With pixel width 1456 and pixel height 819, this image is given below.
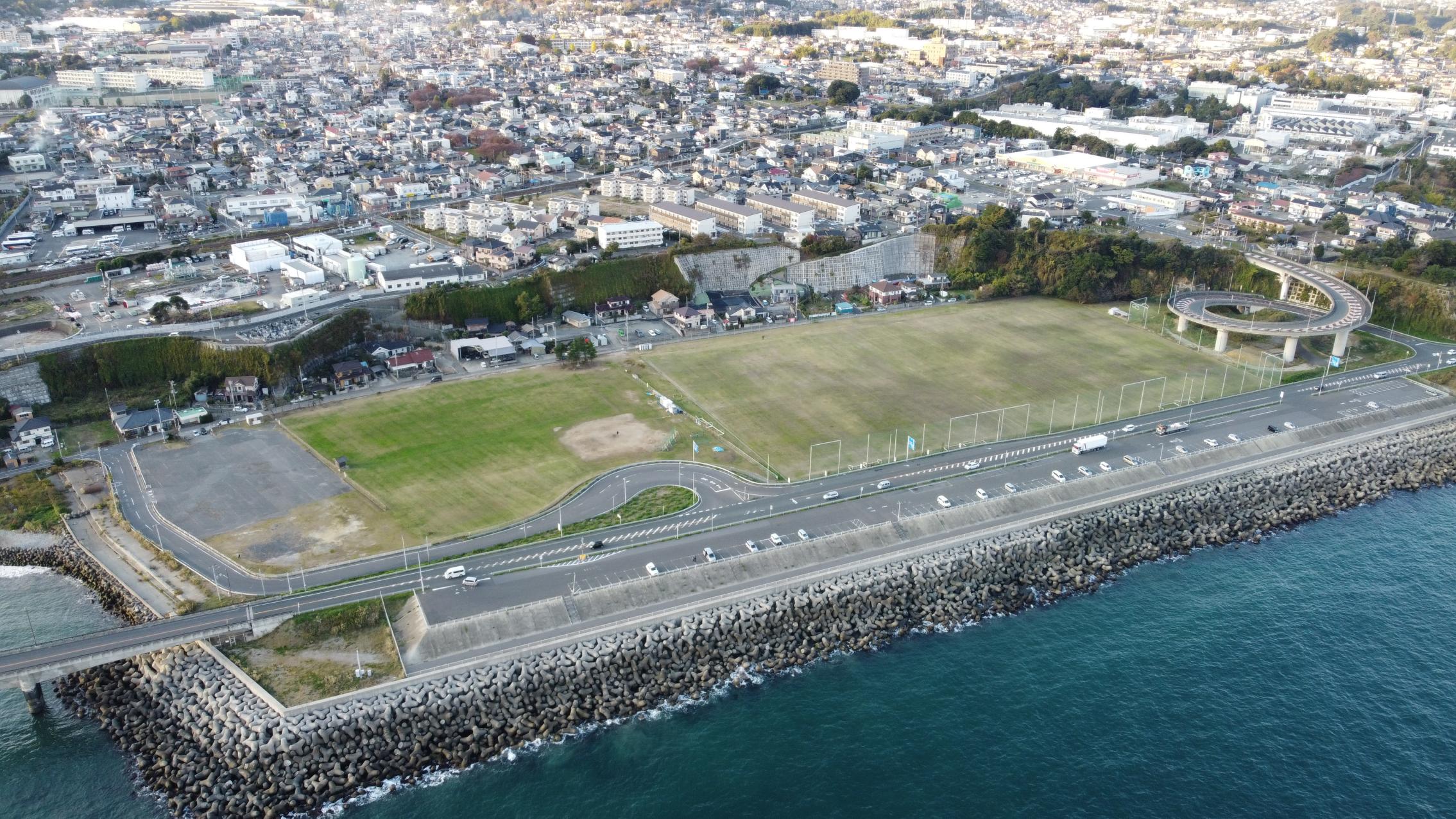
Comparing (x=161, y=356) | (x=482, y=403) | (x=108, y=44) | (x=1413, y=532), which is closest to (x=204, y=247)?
(x=161, y=356)

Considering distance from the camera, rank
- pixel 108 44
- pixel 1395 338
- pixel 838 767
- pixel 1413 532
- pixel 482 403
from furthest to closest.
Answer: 1. pixel 108 44
2. pixel 1395 338
3. pixel 482 403
4. pixel 1413 532
5. pixel 838 767

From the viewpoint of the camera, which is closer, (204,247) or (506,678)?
(506,678)

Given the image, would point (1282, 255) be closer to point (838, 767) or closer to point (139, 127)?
point (838, 767)

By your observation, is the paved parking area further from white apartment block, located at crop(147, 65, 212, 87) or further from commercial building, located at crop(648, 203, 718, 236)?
white apartment block, located at crop(147, 65, 212, 87)

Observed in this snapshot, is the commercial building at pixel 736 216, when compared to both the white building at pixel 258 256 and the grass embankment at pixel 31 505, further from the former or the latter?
the grass embankment at pixel 31 505

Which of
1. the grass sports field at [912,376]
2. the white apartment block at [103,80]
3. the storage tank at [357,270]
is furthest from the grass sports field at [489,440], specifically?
the white apartment block at [103,80]

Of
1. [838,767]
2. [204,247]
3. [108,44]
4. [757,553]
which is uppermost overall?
[108,44]
